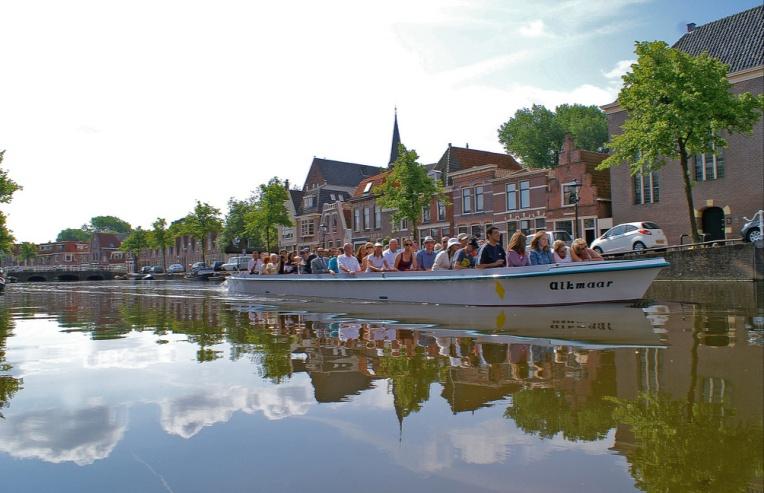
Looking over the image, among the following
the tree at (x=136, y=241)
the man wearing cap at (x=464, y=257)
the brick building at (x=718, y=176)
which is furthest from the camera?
the tree at (x=136, y=241)

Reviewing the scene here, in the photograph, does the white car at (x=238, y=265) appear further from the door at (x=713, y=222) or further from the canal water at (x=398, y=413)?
the canal water at (x=398, y=413)

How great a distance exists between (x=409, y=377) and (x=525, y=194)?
A: 32.8 m

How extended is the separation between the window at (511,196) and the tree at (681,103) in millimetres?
13207

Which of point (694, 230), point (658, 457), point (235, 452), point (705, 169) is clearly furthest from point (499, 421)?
point (705, 169)

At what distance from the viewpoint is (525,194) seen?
118 feet

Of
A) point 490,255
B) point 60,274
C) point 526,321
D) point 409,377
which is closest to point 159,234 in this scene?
point 60,274

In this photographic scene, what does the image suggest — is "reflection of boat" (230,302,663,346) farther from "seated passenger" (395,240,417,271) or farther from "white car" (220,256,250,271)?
"white car" (220,256,250,271)

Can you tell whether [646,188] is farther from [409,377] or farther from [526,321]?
[409,377]

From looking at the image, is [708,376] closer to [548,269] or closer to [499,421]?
[499,421]

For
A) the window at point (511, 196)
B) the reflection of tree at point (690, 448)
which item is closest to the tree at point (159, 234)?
the window at point (511, 196)

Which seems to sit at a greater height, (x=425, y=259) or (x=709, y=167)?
(x=709, y=167)

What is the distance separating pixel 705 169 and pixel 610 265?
2306cm

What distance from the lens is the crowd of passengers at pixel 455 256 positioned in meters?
10.7

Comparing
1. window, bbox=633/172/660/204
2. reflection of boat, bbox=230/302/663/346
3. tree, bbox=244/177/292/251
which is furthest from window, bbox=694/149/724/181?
tree, bbox=244/177/292/251
